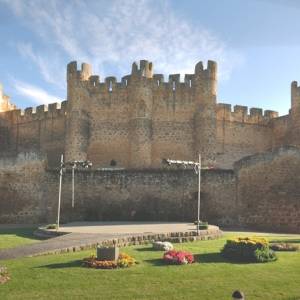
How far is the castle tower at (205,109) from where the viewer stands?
3541cm

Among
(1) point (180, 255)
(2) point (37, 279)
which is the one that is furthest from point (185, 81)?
(2) point (37, 279)

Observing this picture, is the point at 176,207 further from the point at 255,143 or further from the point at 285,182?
the point at 255,143

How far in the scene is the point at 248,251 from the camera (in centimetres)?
1474

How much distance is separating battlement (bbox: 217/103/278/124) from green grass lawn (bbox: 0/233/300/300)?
24.3 meters

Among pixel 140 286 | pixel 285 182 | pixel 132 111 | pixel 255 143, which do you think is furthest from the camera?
pixel 255 143

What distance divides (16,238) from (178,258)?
841 cm

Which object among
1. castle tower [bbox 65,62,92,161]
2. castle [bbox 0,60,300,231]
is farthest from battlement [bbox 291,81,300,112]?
castle tower [bbox 65,62,92,161]

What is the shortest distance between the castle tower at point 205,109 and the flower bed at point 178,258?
21.0 metres

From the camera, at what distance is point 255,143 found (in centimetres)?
3975

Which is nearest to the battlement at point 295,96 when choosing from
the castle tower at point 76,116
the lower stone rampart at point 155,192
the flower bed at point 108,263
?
the lower stone rampart at point 155,192

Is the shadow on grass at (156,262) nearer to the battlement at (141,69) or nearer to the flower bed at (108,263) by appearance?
the flower bed at (108,263)

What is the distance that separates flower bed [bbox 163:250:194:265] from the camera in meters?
14.0

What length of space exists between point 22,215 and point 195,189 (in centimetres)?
956

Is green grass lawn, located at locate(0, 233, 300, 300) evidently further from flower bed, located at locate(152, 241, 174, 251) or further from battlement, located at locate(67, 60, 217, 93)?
battlement, located at locate(67, 60, 217, 93)
